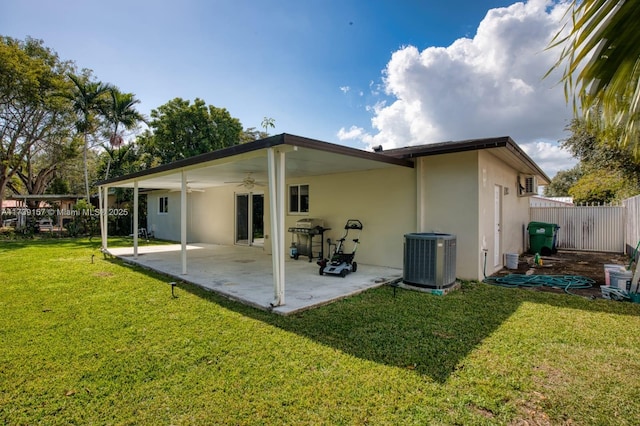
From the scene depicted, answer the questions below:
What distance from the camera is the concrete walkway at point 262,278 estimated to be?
5.03m

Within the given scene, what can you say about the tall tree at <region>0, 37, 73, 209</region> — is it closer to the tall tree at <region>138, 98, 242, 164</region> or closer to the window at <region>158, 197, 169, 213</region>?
the tall tree at <region>138, 98, 242, 164</region>

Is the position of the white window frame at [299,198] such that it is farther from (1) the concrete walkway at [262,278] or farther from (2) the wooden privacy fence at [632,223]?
(2) the wooden privacy fence at [632,223]

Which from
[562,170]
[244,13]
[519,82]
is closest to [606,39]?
[244,13]

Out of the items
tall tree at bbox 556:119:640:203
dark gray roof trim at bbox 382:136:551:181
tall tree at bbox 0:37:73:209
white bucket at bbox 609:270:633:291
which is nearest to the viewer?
white bucket at bbox 609:270:633:291

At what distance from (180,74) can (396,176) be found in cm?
814

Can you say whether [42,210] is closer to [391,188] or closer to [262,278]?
[262,278]

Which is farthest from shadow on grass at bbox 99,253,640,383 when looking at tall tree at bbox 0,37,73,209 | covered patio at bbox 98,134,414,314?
tall tree at bbox 0,37,73,209

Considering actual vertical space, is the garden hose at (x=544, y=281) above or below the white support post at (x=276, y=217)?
below

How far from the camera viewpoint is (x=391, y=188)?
24.8ft

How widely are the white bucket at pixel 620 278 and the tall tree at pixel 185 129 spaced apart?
18.8m

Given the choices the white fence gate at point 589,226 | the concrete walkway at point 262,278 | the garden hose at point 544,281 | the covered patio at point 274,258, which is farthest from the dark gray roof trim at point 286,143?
the white fence gate at point 589,226

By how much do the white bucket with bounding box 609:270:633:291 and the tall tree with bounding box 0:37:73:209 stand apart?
23140mm

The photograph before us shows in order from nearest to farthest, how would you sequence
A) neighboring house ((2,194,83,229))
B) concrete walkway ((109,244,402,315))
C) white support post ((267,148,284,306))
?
white support post ((267,148,284,306))
concrete walkway ((109,244,402,315))
neighboring house ((2,194,83,229))

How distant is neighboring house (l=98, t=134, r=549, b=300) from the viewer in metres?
5.30
